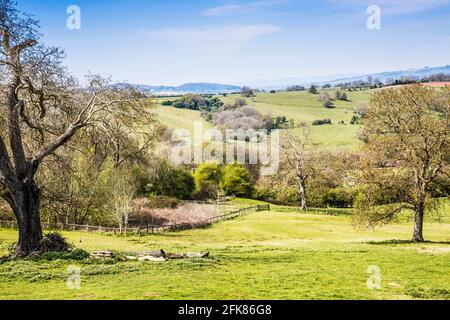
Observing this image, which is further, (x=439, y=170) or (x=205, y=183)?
(x=205, y=183)

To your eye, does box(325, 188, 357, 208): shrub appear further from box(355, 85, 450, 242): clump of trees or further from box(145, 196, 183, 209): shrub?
box(355, 85, 450, 242): clump of trees

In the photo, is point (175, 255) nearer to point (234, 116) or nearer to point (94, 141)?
point (94, 141)

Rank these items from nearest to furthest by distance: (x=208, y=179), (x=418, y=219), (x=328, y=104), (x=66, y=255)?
(x=66, y=255) → (x=418, y=219) → (x=208, y=179) → (x=328, y=104)

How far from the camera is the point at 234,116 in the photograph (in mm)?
140875

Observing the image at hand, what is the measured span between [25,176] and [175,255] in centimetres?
899

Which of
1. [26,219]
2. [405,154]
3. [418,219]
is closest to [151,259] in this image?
[26,219]

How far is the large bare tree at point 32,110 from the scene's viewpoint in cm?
2236

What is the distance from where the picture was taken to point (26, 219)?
23.7 metres

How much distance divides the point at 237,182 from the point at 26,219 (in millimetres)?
68378

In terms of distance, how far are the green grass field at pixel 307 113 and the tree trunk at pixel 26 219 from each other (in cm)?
9072

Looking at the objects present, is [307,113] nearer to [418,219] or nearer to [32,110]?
[418,219]

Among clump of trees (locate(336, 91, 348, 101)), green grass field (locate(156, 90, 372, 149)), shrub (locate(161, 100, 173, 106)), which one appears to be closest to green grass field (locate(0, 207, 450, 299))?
green grass field (locate(156, 90, 372, 149))

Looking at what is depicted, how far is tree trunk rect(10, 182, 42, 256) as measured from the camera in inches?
922
